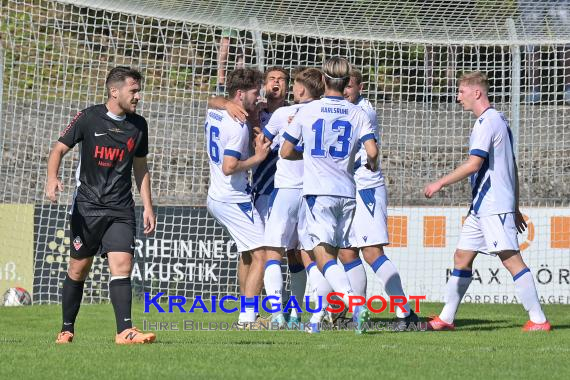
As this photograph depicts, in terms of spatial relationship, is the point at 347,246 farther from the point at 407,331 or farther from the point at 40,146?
the point at 40,146

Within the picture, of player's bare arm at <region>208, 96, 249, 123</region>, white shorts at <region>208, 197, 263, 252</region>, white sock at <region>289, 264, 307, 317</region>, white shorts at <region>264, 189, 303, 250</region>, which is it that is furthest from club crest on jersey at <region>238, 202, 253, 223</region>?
player's bare arm at <region>208, 96, 249, 123</region>

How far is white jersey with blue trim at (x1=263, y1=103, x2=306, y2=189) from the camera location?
31.6 feet

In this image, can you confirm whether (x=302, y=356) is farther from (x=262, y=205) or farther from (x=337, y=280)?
(x=262, y=205)

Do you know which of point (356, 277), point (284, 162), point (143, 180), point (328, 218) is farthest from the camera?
point (284, 162)

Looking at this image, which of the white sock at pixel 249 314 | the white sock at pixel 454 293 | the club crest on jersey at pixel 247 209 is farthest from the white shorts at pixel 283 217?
the white sock at pixel 454 293

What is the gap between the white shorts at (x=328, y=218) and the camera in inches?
347

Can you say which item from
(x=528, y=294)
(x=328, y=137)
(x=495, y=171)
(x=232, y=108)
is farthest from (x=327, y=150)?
(x=528, y=294)

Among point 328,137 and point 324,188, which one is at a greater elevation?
point 328,137

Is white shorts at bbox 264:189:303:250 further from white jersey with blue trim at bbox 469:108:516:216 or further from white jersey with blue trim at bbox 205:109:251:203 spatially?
white jersey with blue trim at bbox 469:108:516:216

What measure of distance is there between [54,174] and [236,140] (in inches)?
84.0

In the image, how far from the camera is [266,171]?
10.4 meters

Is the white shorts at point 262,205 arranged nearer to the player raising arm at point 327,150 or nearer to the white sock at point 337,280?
the player raising arm at point 327,150

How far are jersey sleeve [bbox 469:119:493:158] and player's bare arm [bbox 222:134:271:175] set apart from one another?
5.75 ft

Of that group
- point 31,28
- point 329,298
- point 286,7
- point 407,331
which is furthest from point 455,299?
point 31,28
